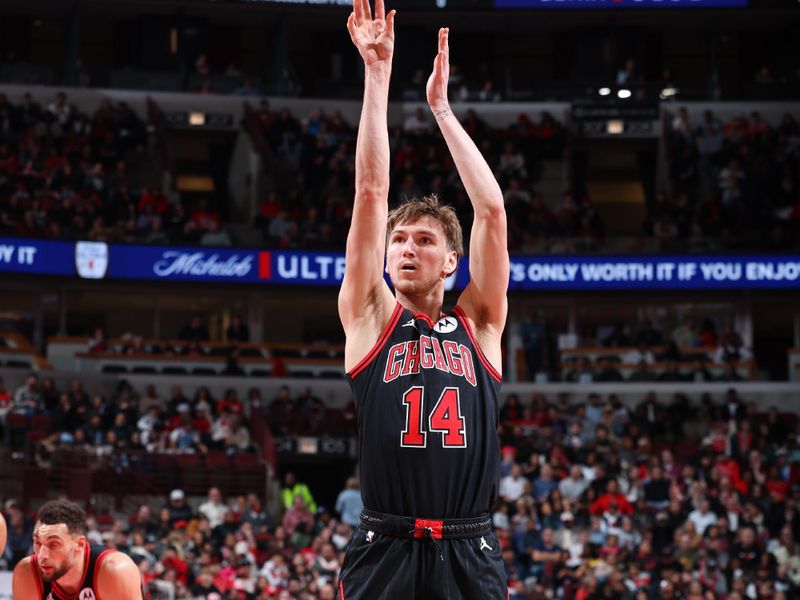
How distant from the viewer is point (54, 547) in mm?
6691

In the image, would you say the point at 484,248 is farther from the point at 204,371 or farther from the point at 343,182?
the point at 343,182

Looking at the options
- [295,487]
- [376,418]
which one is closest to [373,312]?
[376,418]

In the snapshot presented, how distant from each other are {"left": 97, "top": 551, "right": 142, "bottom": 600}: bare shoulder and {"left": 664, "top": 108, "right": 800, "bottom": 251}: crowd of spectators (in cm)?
2441

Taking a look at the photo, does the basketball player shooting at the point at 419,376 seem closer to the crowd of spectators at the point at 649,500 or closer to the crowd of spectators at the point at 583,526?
the crowd of spectators at the point at 583,526

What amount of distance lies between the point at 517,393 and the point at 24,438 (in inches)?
415

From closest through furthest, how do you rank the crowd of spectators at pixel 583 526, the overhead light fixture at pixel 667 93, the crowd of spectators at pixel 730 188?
the crowd of spectators at pixel 583 526 < the crowd of spectators at pixel 730 188 < the overhead light fixture at pixel 667 93

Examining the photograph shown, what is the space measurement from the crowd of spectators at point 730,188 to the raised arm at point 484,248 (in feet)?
82.9

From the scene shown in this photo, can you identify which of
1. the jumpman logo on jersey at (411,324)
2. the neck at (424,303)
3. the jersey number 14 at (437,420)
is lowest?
the jersey number 14 at (437,420)

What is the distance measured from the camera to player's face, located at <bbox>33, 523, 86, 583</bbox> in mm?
6680

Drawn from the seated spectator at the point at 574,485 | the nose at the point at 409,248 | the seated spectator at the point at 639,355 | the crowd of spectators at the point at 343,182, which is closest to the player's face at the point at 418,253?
the nose at the point at 409,248

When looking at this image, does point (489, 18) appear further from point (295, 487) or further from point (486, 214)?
point (486, 214)

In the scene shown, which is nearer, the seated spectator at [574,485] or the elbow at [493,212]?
the elbow at [493,212]

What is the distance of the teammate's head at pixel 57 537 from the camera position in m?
6.68

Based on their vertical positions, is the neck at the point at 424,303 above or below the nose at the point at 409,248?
below
